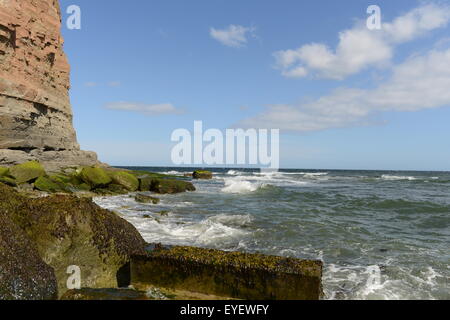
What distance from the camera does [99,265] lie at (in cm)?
477

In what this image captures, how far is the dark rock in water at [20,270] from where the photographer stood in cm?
353

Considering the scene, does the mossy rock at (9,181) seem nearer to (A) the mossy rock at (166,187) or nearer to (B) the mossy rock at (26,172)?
(B) the mossy rock at (26,172)

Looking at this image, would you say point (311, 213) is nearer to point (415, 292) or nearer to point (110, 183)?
point (415, 292)

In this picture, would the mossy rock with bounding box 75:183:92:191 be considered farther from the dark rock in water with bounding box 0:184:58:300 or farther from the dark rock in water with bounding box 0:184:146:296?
the dark rock in water with bounding box 0:184:58:300

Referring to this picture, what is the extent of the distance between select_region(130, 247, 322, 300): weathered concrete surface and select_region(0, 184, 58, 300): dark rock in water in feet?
3.85

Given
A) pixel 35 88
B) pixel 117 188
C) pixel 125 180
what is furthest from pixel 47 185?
pixel 35 88

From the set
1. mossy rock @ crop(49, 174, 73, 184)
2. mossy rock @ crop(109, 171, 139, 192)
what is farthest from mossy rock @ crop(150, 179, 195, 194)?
mossy rock @ crop(49, 174, 73, 184)

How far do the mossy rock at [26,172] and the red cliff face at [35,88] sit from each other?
19.1 feet

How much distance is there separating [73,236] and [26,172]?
15.3m

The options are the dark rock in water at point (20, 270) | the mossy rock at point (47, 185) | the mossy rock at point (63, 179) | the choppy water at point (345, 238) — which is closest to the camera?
the dark rock in water at point (20, 270)

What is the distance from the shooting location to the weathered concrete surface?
410cm

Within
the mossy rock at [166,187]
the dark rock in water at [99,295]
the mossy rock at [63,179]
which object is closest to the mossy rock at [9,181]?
the mossy rock at [63,179]

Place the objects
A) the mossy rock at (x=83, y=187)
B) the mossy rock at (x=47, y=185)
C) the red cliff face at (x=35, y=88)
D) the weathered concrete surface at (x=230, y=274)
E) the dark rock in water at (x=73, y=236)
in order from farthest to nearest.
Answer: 1. the red cliff face at (x=35, y=88)
2. the mossy rock at (x=83, y=187)
3. the mossy rock at (x=47, y=185)
4. the dark rock in water at (x=73, y=236)
5. the weathered concrete surface at (x=230, y=274)

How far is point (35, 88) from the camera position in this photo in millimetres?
27438
